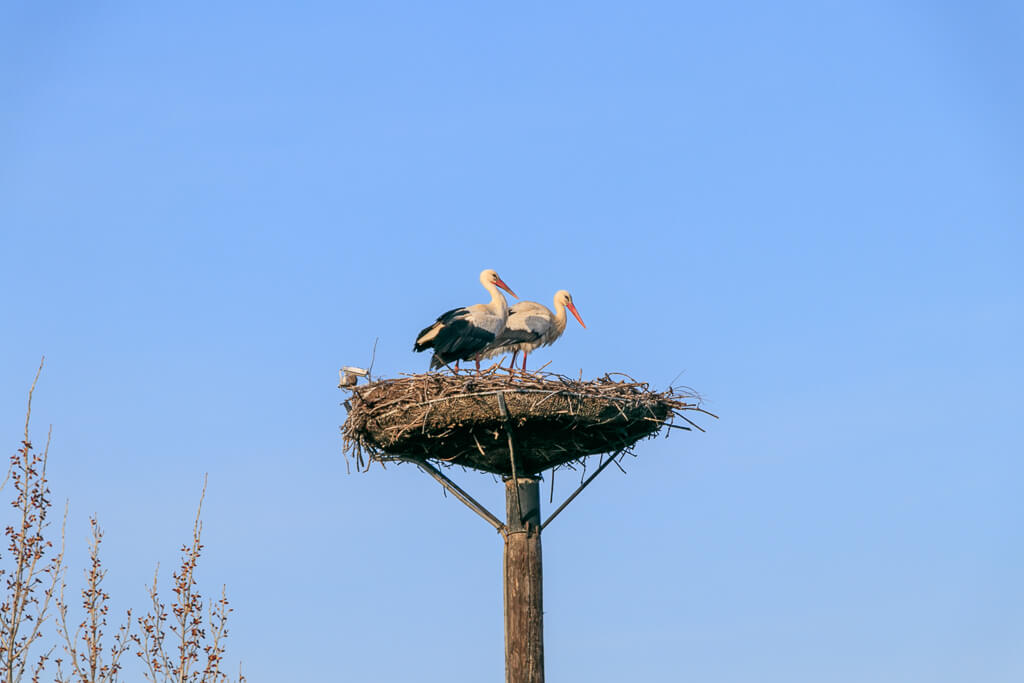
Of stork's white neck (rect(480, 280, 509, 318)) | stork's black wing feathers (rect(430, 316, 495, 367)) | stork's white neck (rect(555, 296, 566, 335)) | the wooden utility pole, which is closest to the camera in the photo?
the wooden utility pole

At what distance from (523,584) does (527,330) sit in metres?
4.19

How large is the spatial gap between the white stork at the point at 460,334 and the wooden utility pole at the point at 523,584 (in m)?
2.25

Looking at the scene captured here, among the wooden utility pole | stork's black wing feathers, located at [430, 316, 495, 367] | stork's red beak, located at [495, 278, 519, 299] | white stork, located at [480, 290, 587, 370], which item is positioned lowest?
the wooden utility pole

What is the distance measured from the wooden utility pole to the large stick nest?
0.89 feet

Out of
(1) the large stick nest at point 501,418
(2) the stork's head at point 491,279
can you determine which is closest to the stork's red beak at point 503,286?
(2) the stork's head at point 491,279

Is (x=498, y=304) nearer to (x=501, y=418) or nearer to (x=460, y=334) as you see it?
(x=460, y=334)

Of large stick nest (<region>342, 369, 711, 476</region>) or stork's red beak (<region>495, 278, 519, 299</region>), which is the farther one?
stork's red beak (<region>495, 278, 519, 299</region>)

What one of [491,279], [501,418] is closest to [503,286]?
[491,279]

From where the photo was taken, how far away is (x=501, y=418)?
1038cm

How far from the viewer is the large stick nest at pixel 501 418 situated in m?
10.4

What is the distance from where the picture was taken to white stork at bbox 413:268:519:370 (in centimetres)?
1291

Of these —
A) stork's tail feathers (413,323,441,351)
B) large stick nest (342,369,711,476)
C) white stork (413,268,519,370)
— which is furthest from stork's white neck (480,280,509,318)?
large stick nest (342,369,711,476)

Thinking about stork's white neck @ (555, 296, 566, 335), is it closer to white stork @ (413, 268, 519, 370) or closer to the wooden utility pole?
white stork @ (413, 268, 519, 370)

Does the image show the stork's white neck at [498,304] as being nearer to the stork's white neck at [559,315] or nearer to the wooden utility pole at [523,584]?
the stork's white neck at [559,315]
